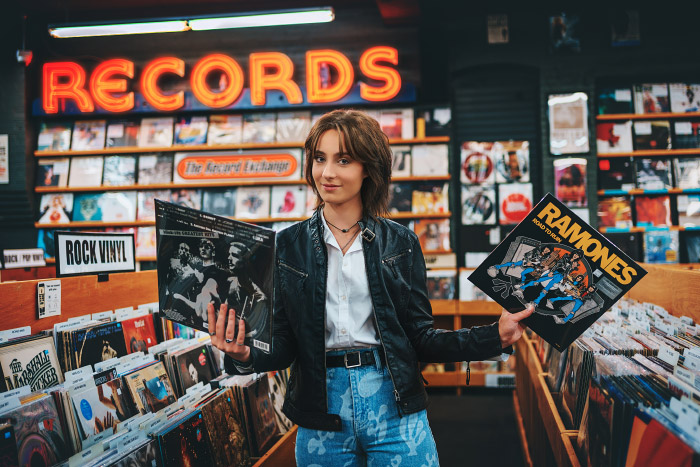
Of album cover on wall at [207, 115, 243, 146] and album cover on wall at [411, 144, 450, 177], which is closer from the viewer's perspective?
album cover on wall at [411, 144, 450, 177]

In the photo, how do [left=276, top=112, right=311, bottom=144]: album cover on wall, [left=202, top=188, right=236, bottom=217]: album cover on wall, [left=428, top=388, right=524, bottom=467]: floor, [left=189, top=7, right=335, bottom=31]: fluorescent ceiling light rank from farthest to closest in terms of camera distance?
1. [left=202, top=188, right=236, bottom=217]: album cover on wall
2. [left=276, top=112, right=311, bottom=144]: album cover on wall
3. [left=189, top=7, right=335, bottom=31]: fluorescent ceiling light
4. [left=428, top=388, right=524, bottom=467]: floor

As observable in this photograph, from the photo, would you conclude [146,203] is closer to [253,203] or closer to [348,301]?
[253,203]

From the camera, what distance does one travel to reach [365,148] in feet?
4.24

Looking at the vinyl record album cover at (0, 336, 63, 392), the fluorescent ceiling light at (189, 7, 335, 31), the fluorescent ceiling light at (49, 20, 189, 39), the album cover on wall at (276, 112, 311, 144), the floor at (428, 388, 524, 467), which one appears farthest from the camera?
the album cover on wall at (276, 112, 311, 144)

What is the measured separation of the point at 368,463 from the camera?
1229 mm

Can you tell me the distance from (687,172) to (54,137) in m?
6.52

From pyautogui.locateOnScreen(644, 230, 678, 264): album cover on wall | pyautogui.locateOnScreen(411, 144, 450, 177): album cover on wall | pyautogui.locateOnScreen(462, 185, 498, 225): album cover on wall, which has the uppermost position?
pyautogui.locateOnScreen(411, 144, 450, 177): album cover on wall

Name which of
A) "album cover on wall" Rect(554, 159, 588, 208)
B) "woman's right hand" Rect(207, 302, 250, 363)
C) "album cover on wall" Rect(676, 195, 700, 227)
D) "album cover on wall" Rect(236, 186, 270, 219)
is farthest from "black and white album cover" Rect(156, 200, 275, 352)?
"album cover on wall" Rect(676, 195, 700, 227)

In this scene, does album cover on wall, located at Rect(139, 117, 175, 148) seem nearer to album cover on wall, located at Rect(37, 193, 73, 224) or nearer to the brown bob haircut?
album cover on wall, located at Rect(37, 193, 73, 224)

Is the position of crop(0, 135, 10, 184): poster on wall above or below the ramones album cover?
above

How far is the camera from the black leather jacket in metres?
1.26

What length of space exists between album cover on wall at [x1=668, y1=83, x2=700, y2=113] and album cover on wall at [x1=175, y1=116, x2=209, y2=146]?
4689 millimetres

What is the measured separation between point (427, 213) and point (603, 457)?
156 inches

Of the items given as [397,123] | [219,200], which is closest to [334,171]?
[397,123]
